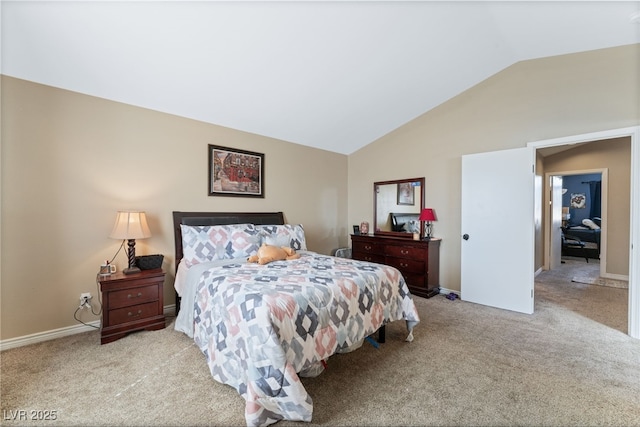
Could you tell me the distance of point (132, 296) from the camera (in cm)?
261

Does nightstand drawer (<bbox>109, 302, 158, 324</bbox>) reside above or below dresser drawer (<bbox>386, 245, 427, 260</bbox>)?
below

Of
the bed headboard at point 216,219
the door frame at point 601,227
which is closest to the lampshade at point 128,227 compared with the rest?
the bed headboard at point 216,219

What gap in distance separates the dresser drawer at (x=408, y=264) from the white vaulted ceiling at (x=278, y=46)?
94.4 inches

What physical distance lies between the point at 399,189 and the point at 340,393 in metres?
3.45

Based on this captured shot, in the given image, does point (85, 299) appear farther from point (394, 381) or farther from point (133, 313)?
point (394, 381)

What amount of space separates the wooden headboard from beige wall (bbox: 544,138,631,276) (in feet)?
19.6

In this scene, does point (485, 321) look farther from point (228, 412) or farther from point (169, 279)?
point (169, 279)

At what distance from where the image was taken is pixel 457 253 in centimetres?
399

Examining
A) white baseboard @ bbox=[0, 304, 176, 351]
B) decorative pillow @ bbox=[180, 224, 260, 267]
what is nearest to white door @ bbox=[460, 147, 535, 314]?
decorative pillow @ bbox=[180, 224, 260, 267]

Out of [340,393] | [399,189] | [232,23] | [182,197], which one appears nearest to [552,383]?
[340,393]

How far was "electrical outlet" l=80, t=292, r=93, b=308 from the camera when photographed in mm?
2713

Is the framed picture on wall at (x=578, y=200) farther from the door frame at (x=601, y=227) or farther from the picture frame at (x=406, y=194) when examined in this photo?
the picture frame at (x=406, y=194)

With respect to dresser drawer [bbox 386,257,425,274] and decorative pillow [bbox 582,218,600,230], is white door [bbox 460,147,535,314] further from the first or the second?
decorative pillow [bbox 582,218,600,230]

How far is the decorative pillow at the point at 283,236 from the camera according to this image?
10.9 feet
